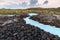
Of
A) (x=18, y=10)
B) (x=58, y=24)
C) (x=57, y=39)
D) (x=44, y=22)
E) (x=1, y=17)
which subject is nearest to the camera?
(x=57, y=39)

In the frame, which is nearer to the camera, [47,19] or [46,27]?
[46,27]

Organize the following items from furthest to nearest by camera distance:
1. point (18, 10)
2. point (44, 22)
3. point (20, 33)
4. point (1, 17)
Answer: point (18, 10), point (1, 17), point (44, 22), point (20, 33)

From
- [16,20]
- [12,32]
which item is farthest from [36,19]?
[12,32]

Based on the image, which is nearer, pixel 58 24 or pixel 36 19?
pixel 58 24

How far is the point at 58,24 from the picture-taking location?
17.7m

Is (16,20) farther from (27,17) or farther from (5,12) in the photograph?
(5,12)

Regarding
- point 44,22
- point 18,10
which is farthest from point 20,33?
point 18,10

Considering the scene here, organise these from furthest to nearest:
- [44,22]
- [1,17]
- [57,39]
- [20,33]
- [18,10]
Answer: [18,10]
[1,17]
[44,22]
[20,33]
[57,39]

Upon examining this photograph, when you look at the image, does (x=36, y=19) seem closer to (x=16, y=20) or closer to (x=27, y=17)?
(x=27, y=17)

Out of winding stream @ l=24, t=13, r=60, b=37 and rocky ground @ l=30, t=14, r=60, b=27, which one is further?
rocky ground @ l=30, t=14, r=60, b=27

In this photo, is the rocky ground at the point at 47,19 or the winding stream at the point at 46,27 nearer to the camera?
the winding stream at the point at 46,27

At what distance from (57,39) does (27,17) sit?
29.6 ft

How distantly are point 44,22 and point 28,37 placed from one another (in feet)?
21.5

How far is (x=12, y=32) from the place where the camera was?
16.0 metres
